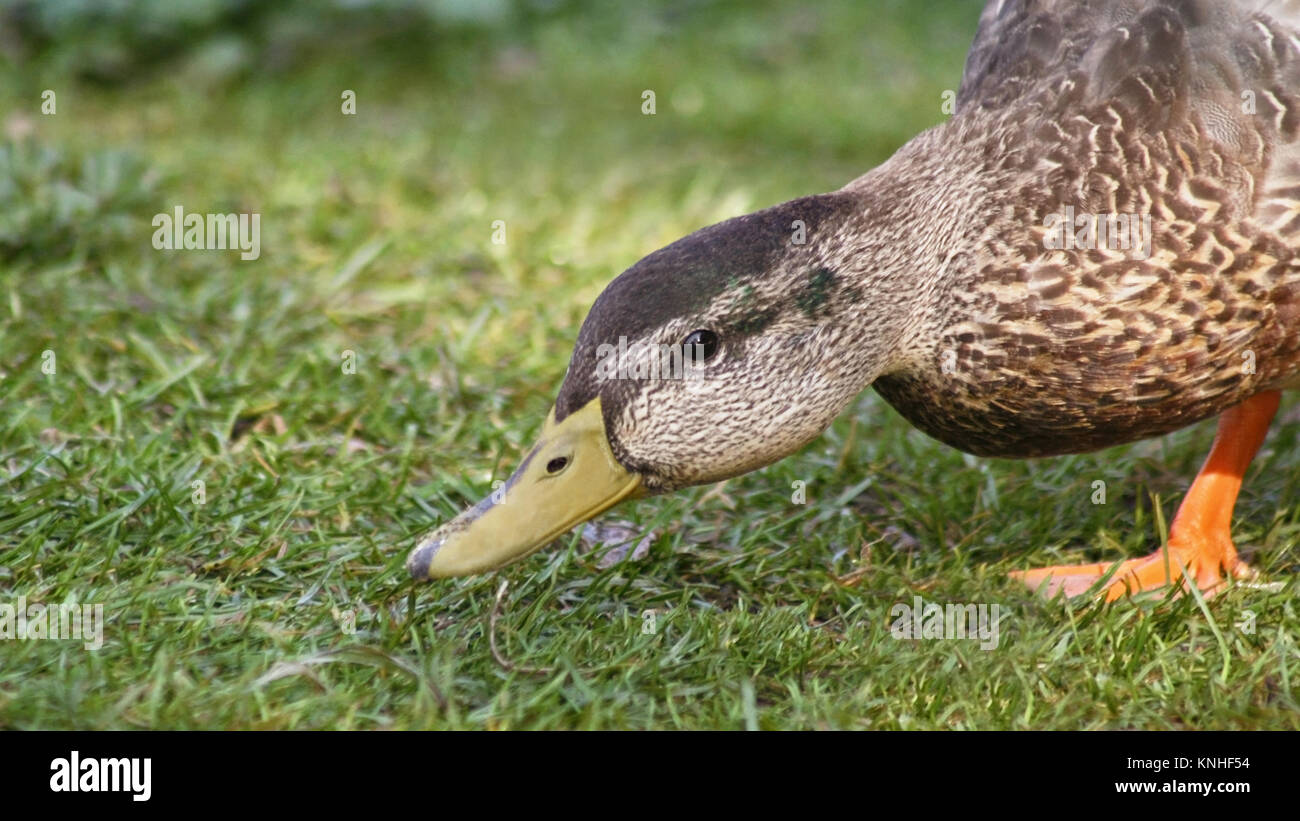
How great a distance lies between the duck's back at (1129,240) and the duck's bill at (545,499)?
0.73 meters

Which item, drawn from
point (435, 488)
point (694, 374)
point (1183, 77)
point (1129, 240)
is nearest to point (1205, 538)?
point (1129, 240)

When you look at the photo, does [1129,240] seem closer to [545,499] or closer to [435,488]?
[545,499]

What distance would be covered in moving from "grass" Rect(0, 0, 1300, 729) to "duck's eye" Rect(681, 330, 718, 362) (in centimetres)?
59

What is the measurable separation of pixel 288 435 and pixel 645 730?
1.52 meters

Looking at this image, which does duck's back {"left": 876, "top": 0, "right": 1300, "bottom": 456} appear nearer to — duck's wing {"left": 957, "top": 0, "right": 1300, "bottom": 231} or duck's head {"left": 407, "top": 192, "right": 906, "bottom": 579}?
duck's wing {"left": 957, "top": 0, "right": 1300, "bottom": 231}

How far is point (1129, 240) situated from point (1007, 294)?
0.85ft

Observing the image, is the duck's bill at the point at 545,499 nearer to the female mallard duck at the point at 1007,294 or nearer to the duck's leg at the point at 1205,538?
the female mallard duck at the point at 1007,294

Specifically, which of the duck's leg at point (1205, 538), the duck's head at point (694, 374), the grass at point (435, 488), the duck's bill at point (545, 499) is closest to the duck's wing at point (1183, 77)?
the duck's head at point (694, 374)

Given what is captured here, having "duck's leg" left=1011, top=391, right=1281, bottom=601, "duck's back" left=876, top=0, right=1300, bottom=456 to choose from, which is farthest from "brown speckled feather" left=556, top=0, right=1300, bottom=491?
"duck's leg" left=1011, top=391, right=1281, bottom=601

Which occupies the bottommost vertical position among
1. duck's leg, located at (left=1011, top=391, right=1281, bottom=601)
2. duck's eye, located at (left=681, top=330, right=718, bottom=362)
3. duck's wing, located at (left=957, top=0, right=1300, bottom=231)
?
duck's leg, located at (left=1011, top=391, right=1281, bottom=601)

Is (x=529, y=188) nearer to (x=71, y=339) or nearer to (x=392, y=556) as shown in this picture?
(x=71, y=339)

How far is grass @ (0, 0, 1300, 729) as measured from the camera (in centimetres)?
272

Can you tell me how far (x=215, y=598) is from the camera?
9.80 feet

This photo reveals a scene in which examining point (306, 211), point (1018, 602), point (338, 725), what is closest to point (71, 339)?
point (306, 211)
